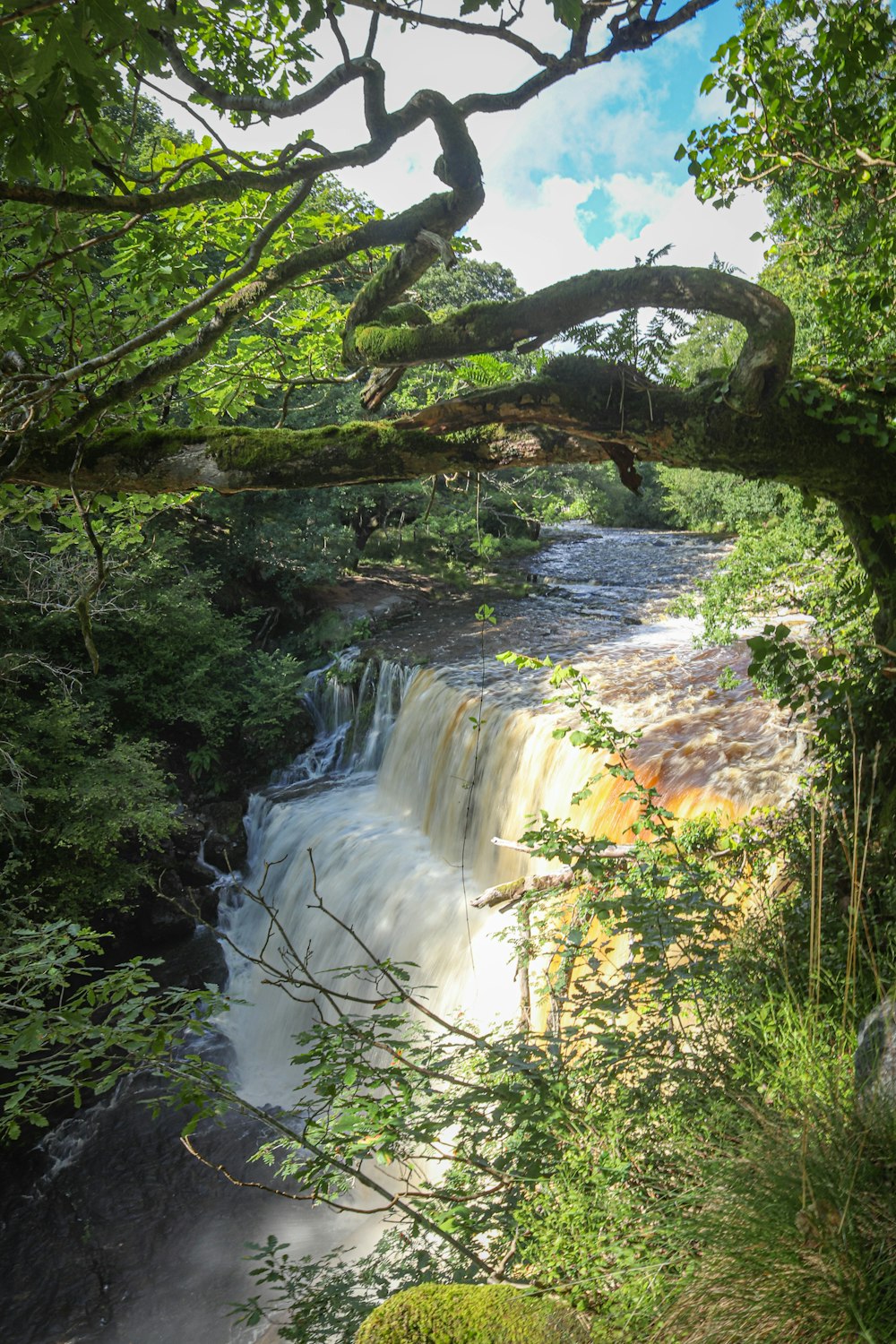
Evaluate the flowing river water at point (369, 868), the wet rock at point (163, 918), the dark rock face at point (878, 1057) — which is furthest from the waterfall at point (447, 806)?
the dark rock face at point (878, 1057)

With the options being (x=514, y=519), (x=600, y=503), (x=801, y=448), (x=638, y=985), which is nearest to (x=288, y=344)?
(x=801, y=448)

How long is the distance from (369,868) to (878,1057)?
282 inches

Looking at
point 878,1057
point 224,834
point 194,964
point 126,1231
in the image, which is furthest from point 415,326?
point 224,834

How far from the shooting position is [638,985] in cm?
288

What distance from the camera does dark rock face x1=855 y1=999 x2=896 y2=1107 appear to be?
1.96 m

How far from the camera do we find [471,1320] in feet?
6.12

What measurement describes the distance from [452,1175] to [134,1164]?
5.97 metres

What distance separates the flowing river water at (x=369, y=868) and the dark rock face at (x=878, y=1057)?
200cm

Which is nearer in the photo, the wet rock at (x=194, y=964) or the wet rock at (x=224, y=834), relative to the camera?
the wet rock at (x=194, y=964)

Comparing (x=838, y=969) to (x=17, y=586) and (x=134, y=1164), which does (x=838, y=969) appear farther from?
(x=17, y=586)

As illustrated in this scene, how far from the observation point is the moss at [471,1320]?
5.92 ft

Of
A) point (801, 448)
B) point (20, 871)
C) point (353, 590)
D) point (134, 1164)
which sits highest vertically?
point (353, 590)

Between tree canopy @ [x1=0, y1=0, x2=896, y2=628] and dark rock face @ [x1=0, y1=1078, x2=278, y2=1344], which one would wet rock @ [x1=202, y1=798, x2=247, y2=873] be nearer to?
dark rock face @ [x1=0, y1=1078, x2=278, y2=1344]

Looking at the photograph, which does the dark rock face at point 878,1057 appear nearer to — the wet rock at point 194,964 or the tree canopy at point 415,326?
the tree canopy at point 415,326
